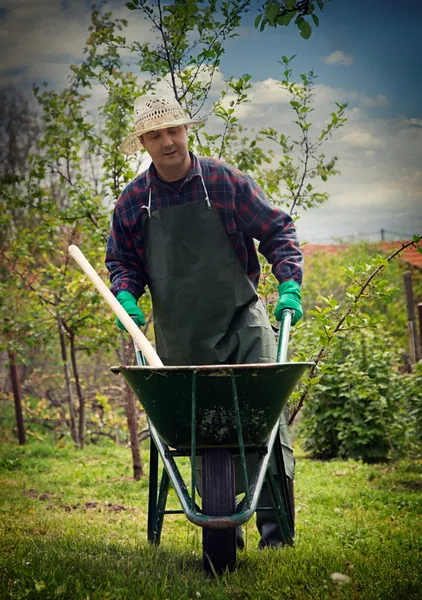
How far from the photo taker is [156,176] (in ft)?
9.52

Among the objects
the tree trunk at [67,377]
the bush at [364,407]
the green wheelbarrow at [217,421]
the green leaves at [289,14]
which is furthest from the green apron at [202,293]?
the tree trunk at [67,377]

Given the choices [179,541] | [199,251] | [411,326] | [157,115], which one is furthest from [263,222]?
[411,326]

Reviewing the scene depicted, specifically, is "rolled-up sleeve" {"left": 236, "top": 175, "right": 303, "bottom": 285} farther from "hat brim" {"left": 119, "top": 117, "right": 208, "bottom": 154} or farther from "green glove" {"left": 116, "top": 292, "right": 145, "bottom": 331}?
"green glove" {"left": 116, "top": 292, "right": 145, "bottom": 331}

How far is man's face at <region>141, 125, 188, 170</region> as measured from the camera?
8.99 ft

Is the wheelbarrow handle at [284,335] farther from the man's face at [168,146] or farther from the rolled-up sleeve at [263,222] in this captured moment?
the man's face at [168,146]

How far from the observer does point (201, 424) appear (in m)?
2.07

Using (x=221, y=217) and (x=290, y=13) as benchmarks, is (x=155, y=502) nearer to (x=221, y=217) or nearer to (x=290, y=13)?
(x=221, y=217)

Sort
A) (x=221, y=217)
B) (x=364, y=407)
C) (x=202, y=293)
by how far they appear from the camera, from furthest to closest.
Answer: (x=364, y=407)
(x=221, y=217)
(x=202, y=293)

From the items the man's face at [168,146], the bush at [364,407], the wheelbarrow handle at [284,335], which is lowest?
the bush at [364,407]

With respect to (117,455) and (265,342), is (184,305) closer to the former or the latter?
(265,342)

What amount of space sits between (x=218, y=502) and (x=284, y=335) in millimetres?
653

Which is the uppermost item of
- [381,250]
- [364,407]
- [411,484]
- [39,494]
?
[381,250]

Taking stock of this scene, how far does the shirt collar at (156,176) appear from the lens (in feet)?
9.26

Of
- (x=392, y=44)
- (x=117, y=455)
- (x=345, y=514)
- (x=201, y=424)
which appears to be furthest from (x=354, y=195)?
(x=201, y=424)
